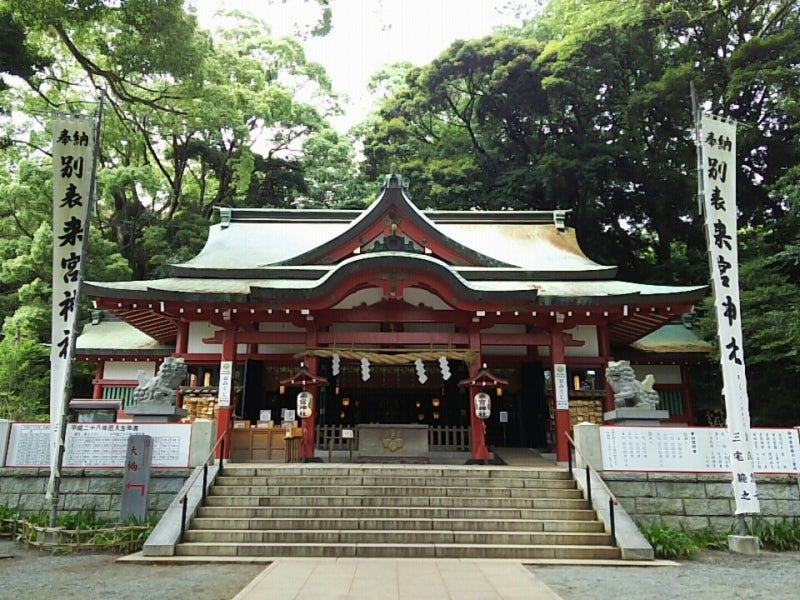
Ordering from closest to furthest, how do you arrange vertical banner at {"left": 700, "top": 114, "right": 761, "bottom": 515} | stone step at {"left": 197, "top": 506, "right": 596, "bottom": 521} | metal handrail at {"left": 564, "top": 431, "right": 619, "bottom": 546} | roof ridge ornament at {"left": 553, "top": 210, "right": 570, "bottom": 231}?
metal handrail at {"left": 564, "top": 431, "right": 619, "bottom": 546}, vertical banner at {"left": 700, "top": 114, "right": 761, "bottom": 515}, stone step at {"left": 197, "top": 506, "right": 596, "bottom": 521}, roof ridge ornament at {"left": 553, "top": 210, "right": 570, "bottom": 231}

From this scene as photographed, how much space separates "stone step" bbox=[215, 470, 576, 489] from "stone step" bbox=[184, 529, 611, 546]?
138 centimetres

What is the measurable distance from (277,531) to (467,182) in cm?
2080

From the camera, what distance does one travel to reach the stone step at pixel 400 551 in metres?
7.77

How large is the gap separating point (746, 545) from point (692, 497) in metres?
1.07

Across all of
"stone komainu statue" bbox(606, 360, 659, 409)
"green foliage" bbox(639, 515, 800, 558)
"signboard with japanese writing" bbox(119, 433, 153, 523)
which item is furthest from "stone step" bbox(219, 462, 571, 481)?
"stone komainu statue" bbox(606, 360, 659, 409)

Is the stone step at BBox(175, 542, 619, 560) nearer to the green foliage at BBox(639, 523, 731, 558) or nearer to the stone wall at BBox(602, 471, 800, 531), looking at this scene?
the green foliage at BBox(639, 523, 731, 558)

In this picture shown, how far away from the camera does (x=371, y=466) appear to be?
1018 centimetres

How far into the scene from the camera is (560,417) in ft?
38.8

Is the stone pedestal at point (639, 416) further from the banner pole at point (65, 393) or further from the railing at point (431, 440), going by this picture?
the banner pole at point (65, 393)

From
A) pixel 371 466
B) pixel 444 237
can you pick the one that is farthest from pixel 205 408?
pixel 444 237

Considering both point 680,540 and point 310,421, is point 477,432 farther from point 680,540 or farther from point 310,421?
point 680,540

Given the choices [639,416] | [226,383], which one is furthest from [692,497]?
[226,383]

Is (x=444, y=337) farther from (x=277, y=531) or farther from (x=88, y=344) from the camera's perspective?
(x=88, y=344)

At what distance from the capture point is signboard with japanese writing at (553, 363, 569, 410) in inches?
468
